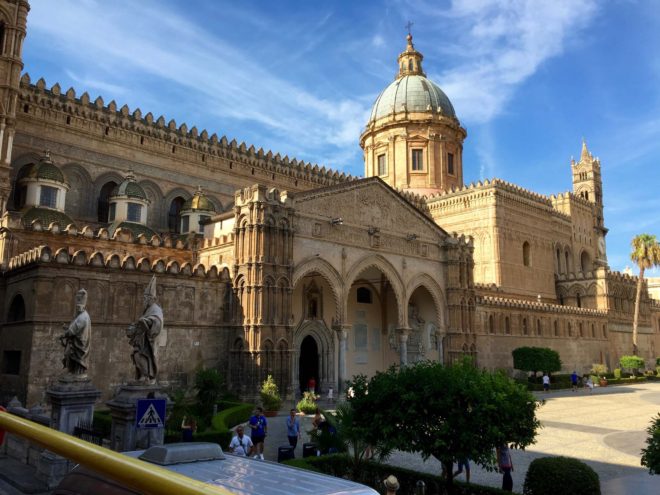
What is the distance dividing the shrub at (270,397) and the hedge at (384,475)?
1028 cm

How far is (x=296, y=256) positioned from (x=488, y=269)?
26.1 meters

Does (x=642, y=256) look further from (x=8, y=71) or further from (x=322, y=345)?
(x=8, y=71)

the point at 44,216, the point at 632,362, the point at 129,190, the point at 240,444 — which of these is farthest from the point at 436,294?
the point at 632,362

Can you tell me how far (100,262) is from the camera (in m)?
21.5

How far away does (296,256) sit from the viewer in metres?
26.5

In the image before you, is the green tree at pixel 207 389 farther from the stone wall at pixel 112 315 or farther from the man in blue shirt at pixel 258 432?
the man in blue shirt at pixel 258 432

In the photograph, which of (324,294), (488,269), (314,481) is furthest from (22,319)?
(488,269)

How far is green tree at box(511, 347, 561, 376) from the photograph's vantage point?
124 feet

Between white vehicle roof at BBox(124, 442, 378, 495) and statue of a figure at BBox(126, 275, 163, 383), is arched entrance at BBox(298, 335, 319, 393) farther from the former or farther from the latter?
white vehicle roof at BBox(124, 442, 378, 495)

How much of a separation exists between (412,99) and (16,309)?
136ft

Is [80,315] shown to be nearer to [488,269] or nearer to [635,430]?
[635,430]

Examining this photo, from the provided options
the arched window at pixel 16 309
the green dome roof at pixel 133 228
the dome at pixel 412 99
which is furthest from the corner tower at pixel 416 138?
the arched window at pixel 16 309

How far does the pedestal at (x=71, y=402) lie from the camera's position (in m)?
12.2

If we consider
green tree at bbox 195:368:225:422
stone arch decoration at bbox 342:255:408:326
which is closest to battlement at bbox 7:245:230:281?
green tree at bbox 195:368:225:422
